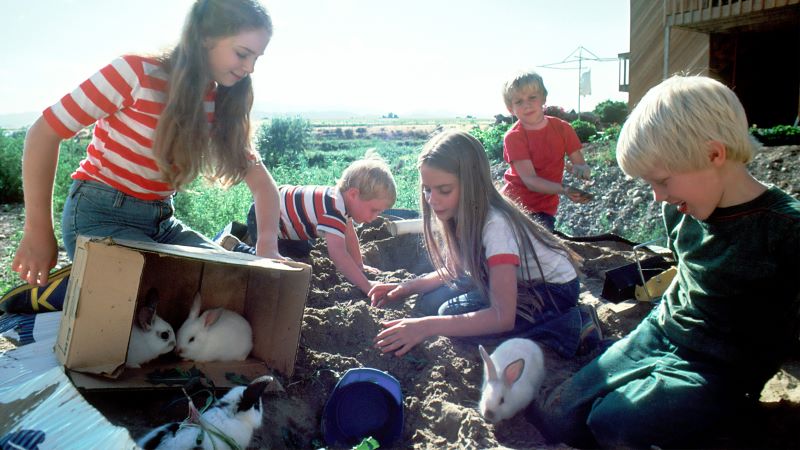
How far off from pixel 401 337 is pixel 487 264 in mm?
600

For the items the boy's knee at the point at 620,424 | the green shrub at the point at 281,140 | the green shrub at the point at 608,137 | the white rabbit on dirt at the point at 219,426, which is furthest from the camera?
the green shrub at the point at 281,140

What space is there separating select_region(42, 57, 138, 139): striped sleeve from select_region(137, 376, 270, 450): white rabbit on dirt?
1.41m

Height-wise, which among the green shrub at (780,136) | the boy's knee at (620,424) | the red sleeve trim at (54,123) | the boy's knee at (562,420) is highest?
the red sleeve trim at (54,123)

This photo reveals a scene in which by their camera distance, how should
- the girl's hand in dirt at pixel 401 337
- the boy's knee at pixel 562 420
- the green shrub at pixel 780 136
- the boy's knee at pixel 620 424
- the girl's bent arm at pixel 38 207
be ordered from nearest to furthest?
the boy's knee at pixel 620 424, the boy's knee at pixel 562 420, the girl's bent arm at pixel 38 207, the girl's hand in dirt at pixel 401 337, the green shrub at pixel 780 136

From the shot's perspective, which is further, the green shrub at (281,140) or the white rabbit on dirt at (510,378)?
the green shrub at (281,140)

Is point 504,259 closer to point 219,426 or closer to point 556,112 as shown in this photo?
point 219,426

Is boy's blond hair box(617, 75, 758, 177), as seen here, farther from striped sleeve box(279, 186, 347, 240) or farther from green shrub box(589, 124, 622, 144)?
green shrub box(589, 124, 622, 144)

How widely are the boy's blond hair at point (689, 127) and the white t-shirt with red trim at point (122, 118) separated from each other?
2.07 m

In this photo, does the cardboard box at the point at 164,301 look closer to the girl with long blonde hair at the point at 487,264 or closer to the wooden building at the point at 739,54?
the girl with long blonde hair at the point at 487,264

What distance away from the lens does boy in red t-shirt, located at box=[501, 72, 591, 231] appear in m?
4.73

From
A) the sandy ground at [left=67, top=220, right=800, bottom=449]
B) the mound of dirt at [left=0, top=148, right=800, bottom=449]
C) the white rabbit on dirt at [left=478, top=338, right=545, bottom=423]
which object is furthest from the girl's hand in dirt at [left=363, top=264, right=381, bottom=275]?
the white rabbit on dirt at [left=478, top=338, right=545, bottom=423]

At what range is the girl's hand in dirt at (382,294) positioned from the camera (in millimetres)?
3750

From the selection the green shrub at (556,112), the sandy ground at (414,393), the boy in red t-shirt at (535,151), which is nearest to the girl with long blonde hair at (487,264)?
the sandy ground at (414,393)

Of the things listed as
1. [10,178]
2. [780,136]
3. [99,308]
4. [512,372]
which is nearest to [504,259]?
[512,372]
